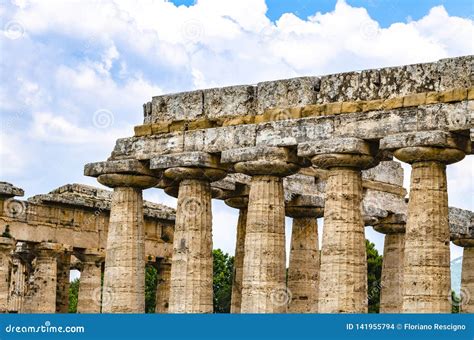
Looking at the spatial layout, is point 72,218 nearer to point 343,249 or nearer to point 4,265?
point 4,265

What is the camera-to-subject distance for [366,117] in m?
43.9

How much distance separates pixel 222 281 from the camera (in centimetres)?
10344

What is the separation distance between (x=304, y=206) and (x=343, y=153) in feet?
32.4

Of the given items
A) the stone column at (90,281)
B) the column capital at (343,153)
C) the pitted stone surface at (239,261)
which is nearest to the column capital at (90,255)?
the stone column at (90,281)

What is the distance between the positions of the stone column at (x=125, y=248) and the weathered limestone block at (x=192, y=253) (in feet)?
6.70

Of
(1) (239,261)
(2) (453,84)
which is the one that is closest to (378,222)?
(1) (239,261)

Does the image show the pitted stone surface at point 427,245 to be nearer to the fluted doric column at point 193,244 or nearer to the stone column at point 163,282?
the fluted doric column at point 193,244

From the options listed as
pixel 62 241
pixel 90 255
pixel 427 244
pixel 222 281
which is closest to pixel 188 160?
pixel 427 244

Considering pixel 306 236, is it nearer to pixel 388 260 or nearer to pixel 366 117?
pixel 388 260

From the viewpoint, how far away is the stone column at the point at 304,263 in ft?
174

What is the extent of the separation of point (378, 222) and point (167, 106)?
1221cm
